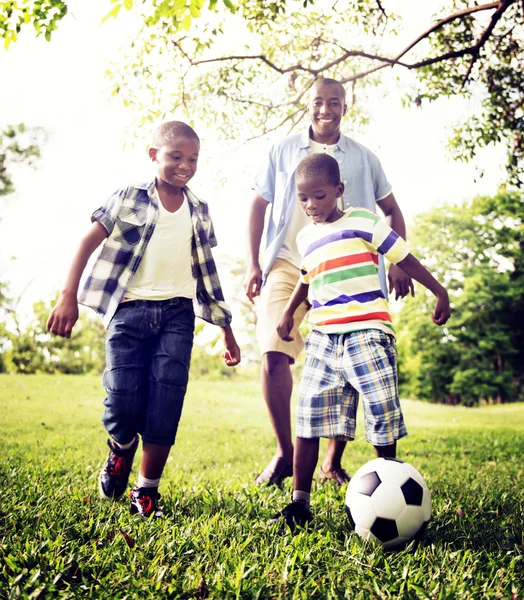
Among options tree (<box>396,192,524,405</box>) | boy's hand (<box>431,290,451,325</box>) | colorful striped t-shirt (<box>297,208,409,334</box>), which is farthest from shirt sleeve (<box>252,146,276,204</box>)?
tree (<box>396,192,524,405</box>)

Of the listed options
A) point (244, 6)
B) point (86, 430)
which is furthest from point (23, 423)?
point (244, 6)

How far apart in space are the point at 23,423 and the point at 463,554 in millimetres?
5365

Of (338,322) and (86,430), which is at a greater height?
(338,322)

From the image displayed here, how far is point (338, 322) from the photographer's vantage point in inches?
115

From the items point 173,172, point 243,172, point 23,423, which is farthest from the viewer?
point 243,172

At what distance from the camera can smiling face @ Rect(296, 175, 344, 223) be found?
3.04 meters

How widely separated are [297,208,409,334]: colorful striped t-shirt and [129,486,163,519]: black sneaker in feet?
4.02

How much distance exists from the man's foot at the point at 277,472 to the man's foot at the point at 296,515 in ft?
3.00

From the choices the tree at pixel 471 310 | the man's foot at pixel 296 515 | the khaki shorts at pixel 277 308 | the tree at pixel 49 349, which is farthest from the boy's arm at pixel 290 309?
the tree at pixel 471 310

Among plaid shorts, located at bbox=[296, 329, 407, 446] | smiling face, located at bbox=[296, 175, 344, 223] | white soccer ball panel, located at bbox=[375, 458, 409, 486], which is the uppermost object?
smiling face, located at bbox=[296, 175, 344, 223]

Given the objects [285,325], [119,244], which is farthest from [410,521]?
[119,244]

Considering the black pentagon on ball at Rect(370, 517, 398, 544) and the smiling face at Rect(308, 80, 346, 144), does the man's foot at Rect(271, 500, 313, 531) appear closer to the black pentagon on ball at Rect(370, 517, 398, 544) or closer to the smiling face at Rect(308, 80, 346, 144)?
the black pentagon on ball at Rect(370, 517, 398, 544)

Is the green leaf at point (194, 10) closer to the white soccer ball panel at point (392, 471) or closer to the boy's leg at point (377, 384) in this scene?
the boy's leg at point (377, 384)

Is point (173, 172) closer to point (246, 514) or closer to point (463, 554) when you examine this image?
point (246, 514)
